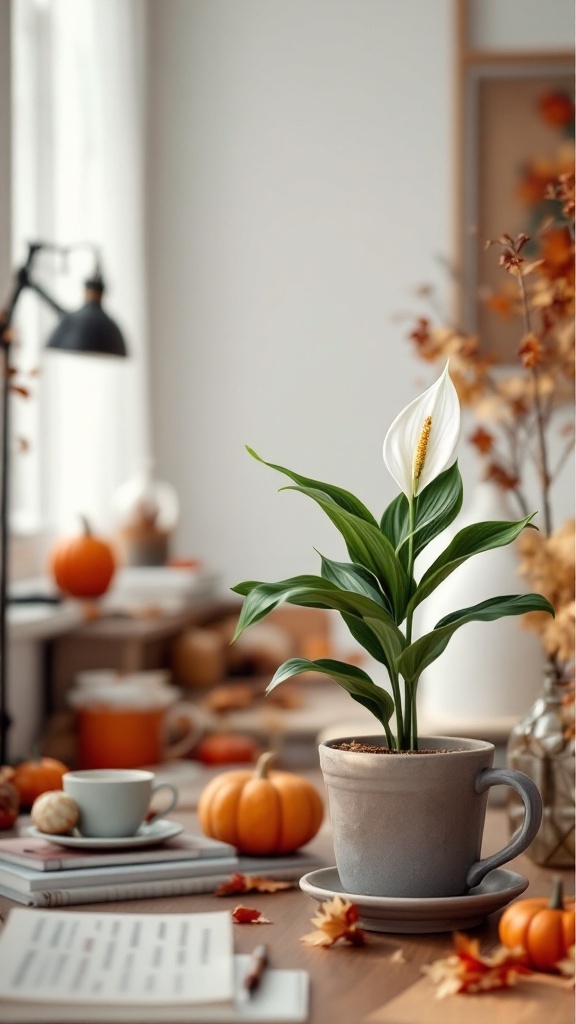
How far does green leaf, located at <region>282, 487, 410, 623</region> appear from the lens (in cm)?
102

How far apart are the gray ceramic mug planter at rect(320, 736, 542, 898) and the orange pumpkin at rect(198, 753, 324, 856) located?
27 cm

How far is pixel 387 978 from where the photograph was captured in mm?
914

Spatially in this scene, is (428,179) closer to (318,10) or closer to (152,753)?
(318,10)

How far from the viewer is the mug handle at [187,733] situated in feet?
7.10

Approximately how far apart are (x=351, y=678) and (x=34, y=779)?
65cm

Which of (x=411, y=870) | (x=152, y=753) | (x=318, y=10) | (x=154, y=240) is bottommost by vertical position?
(x=152, y=753)

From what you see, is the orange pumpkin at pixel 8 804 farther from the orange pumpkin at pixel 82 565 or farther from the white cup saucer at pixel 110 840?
the orange pumpkin at pixel 82 565

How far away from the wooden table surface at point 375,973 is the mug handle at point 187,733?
38.9 inches

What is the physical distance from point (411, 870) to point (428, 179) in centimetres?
241

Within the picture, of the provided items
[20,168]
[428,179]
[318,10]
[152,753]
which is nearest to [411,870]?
[152,753]

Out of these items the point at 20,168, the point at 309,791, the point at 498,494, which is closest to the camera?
the point at 309,791

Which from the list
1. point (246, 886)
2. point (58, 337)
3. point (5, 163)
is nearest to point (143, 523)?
point (58, 337)

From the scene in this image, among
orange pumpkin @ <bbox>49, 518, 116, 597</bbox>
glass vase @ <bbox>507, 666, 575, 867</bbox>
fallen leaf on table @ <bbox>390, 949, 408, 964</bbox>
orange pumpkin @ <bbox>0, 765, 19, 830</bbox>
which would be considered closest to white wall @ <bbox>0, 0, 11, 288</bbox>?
orange pumpkin @ <bbox>49, 518, 116, 597</bbox>

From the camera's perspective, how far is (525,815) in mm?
1008
